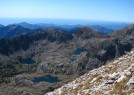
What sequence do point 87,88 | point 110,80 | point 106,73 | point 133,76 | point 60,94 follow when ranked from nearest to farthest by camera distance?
1. point 133,76
2. point 110,80
3. point 87,88
4. point 106,73
5. point 60,94

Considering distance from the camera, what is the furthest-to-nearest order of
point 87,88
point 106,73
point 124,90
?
point 106,73, point 87,88, point 124,90

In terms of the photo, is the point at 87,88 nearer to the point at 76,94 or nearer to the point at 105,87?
the point at 76,94

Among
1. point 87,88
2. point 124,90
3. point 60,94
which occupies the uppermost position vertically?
point 124,90

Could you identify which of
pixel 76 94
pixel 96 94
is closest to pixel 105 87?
pixel 96 94

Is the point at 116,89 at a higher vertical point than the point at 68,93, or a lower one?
higher

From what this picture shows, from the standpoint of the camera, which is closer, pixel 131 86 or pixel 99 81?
pixel 131 86

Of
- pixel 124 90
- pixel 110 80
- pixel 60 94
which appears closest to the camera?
pixel 124 90

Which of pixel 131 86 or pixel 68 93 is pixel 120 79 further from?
pixel 68 93

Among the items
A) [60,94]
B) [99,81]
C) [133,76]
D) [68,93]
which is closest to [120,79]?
[133,76]

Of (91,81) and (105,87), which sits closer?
(105,87)
